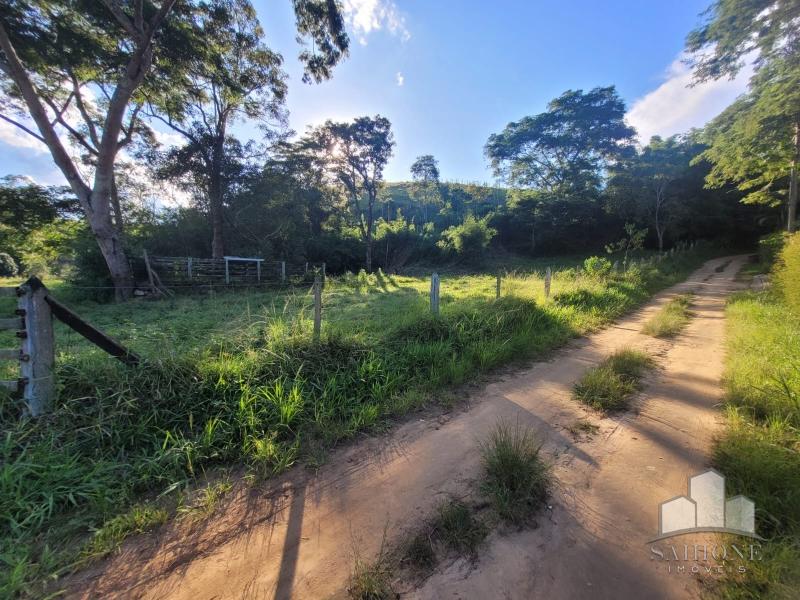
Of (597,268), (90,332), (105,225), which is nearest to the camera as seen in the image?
(90,332)

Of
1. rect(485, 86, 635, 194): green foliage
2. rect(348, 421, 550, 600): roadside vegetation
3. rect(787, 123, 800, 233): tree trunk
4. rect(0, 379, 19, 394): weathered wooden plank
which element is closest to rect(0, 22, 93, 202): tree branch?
rect(0, 379, 19, 394): weathered wooden plank

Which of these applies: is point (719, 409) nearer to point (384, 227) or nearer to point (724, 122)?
point (724, 122)

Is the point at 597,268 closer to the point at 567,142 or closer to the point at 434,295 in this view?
the point at 434,295

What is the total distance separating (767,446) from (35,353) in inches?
230

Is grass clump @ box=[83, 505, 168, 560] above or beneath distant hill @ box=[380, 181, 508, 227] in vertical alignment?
beneath

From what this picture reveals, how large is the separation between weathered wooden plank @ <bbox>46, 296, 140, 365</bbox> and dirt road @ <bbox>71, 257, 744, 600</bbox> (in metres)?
1.78

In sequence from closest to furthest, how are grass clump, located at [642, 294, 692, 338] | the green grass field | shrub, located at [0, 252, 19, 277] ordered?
the green grass field
grass clump, located at [642, 294, 692, 338]
shrub, located at [0, 252, 19, 277]

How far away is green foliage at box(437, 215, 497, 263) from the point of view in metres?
24.1

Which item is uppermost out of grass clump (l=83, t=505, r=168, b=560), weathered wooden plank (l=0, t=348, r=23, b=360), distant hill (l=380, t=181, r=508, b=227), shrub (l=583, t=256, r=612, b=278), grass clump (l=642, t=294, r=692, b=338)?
distant hill (l=380, t=181, r=508, b=227)

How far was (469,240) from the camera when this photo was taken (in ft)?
80.2

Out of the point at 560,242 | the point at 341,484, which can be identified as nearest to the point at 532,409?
the point at 341,484

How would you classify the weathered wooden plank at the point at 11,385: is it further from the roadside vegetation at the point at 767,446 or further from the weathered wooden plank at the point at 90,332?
the roadside vegetation at the point at 767,446

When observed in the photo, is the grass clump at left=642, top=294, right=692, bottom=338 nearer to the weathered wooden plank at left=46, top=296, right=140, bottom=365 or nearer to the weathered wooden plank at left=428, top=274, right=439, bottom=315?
the weathered wooden plank at left=428, top=274, right=439, bottom=315

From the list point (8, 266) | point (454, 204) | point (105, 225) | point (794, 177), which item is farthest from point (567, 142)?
point (8, 266)
